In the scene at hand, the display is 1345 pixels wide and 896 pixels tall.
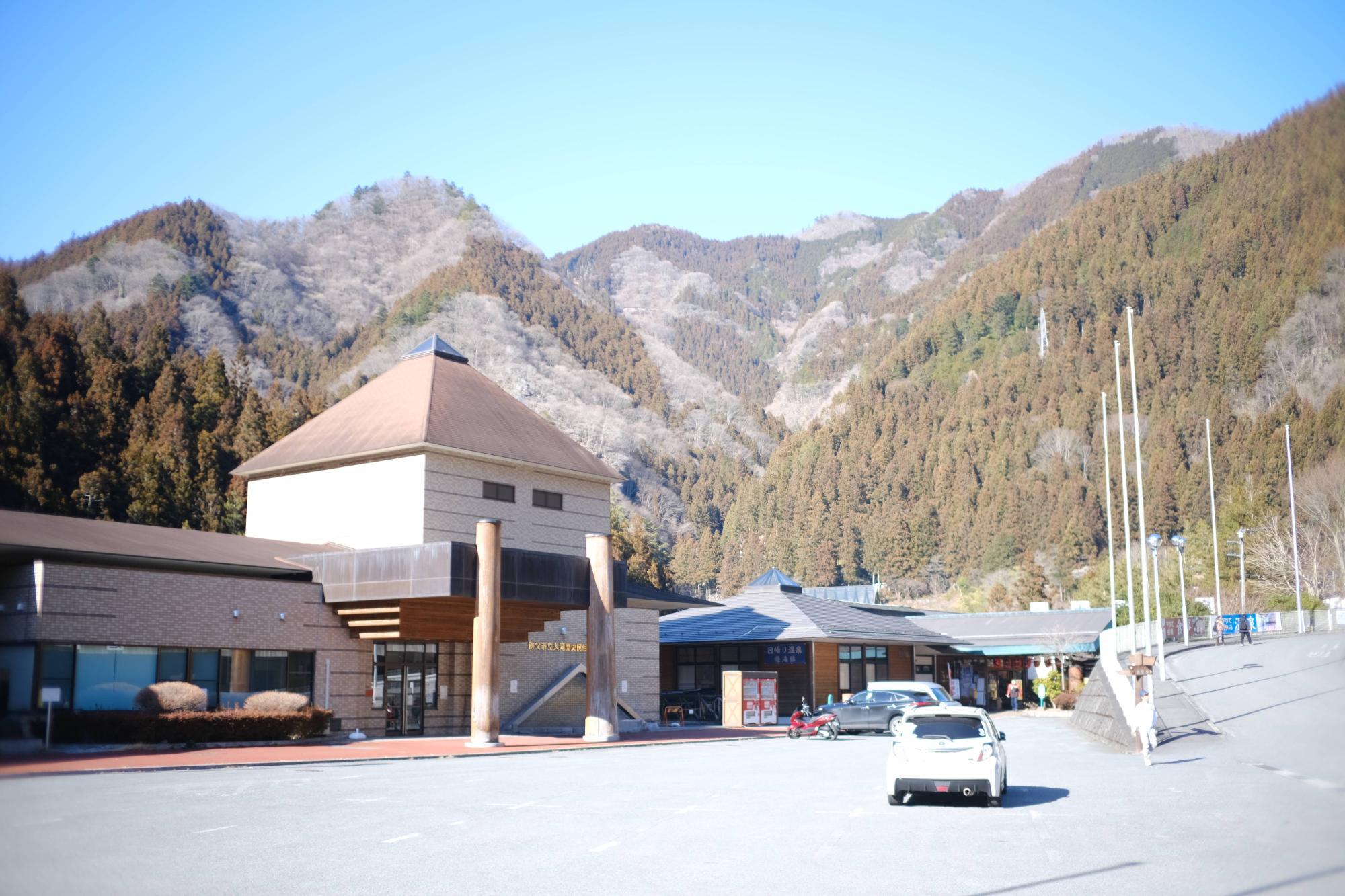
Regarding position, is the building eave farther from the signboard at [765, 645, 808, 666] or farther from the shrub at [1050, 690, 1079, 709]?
the shrub at [1050, 690, 1079, 709]

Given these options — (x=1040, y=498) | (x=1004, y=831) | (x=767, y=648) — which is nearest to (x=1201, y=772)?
(x=1004, y=831)

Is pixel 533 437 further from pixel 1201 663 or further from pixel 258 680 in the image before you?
pixel 1201 663

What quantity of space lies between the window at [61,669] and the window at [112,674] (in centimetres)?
12

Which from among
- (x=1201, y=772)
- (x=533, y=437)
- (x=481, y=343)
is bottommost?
(x=1201, y=772)

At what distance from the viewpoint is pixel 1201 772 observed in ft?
64.4

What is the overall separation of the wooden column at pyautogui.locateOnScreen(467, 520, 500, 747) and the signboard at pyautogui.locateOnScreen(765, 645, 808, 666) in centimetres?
2220

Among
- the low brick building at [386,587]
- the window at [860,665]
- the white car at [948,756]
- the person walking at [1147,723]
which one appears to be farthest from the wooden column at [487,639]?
the window at [860,665]

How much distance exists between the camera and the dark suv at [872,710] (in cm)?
3684

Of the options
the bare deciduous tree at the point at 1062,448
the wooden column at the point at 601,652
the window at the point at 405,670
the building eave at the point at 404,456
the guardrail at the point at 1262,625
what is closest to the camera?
the wooden column at the point at 601,652

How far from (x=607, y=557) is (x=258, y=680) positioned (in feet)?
35.3

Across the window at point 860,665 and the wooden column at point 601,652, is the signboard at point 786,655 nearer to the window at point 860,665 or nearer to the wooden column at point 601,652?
the window at point 860,665

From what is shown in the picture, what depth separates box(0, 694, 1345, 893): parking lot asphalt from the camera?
9344mm

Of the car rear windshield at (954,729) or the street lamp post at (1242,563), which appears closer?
the car rear windshield at (954,729)

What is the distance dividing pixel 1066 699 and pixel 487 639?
33.0 metres
